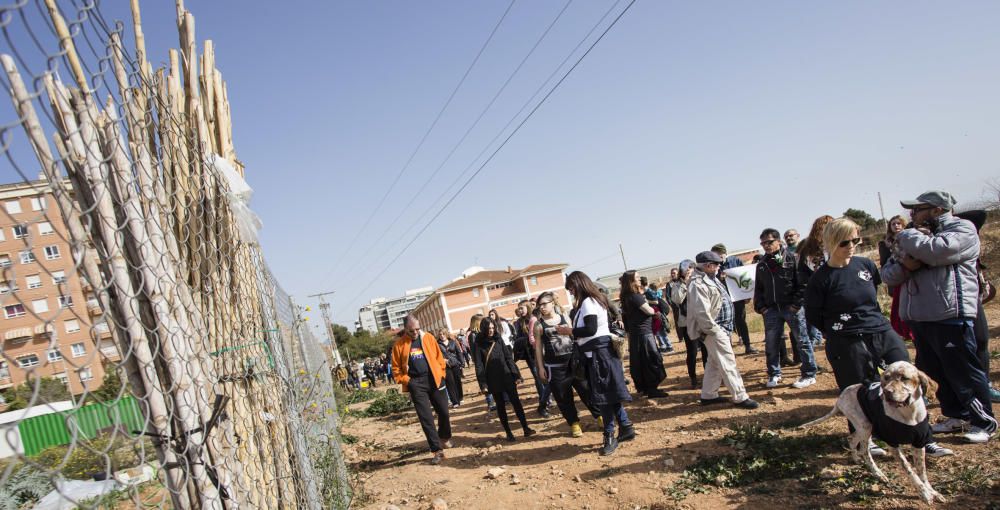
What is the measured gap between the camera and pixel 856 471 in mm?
3883

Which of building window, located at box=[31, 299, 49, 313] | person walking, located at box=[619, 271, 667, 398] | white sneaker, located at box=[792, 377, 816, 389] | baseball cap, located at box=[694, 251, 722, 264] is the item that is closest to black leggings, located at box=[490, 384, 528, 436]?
person walking, located at box=[619, 271, 667, 398]

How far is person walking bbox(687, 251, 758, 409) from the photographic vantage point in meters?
5.92

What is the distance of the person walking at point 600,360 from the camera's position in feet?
17.9

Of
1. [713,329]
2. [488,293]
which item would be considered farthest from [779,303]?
[488,293]

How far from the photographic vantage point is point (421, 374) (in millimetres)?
6699

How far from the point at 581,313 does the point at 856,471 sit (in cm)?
253

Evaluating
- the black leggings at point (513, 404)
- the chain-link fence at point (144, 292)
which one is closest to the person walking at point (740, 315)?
the black leggings at point (513, 404)

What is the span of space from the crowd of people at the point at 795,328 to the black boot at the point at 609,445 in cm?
1

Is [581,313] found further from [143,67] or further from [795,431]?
[143,67]

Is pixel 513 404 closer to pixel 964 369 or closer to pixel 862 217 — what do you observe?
pixel 964 369

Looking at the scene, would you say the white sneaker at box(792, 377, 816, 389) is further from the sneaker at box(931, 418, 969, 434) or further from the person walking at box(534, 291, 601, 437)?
the person walking at box(534, 291, 601, 437)

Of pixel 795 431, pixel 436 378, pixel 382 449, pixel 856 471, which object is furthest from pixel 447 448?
pixel 856 471

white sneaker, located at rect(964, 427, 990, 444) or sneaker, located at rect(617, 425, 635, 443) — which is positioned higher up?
sneaker, located at rect(617, 425, 635, 443)

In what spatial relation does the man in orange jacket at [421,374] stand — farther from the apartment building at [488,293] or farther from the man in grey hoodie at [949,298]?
the apartment building at [488,293]
